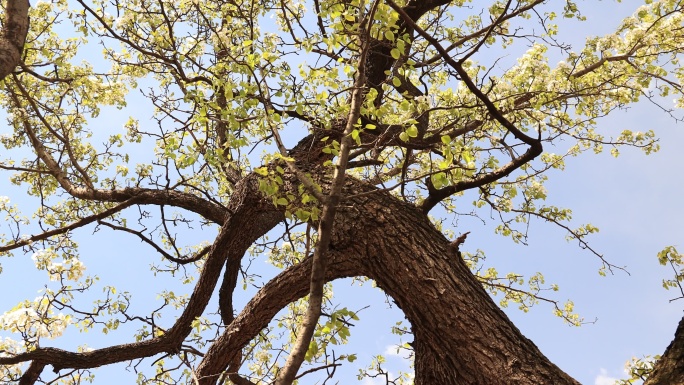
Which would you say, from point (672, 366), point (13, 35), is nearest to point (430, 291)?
point (672, 366)

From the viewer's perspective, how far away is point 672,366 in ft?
10.7

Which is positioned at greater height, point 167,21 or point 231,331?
point 167,21

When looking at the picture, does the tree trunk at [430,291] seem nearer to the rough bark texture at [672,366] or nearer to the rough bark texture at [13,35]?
the rough bark texture at [672,366]

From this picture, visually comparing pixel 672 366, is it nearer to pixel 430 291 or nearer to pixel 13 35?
Answer: pixel 430 291

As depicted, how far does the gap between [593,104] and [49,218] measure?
887cm

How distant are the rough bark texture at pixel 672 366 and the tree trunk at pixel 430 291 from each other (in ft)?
A: 2.29

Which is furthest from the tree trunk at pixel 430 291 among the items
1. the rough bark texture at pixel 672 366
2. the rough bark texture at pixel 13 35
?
the rough bark texture at pixel 13 35

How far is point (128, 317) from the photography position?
687 cm

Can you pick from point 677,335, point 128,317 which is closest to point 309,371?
point 677,335

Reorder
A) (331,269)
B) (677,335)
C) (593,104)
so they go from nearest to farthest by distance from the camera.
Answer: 1. (677,335)
2. (331,269)
3. (593,104)

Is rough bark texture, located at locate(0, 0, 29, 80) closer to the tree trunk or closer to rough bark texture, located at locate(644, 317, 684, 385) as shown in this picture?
the tree trunk

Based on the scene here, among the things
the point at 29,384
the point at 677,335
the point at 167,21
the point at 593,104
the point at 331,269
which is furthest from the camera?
the point at 593,104

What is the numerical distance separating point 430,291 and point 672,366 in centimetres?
165

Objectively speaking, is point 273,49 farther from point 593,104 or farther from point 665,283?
point 593,104
